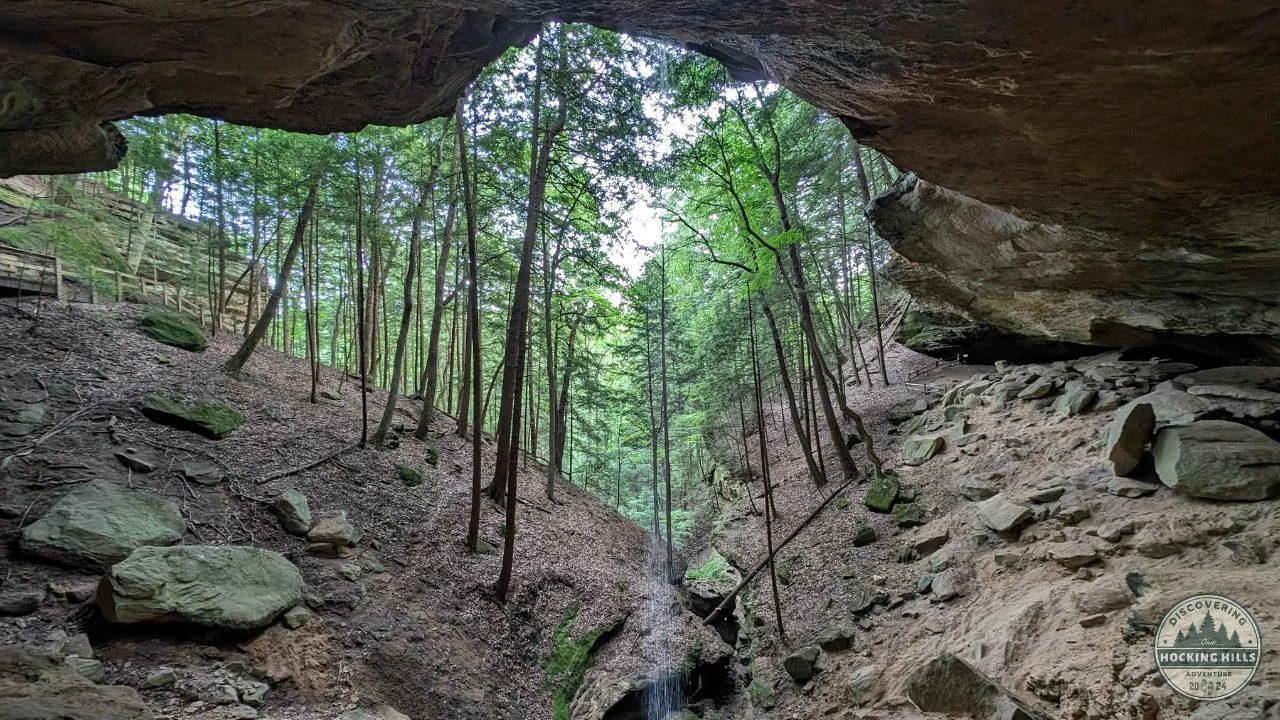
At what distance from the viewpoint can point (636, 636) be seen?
28.1 ft

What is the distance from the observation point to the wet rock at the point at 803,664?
267 inches

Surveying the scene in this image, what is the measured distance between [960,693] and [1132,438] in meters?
4.10

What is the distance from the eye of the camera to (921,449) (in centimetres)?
1002

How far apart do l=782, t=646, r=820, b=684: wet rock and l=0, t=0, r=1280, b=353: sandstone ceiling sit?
22.0ft

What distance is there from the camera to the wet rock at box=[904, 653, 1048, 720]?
4098mm

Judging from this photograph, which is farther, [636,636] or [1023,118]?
[636,636]

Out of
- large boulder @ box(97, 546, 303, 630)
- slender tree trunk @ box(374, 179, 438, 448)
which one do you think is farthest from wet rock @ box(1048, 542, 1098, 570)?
slender tree trunk @ box(374, 179, 438, 448)

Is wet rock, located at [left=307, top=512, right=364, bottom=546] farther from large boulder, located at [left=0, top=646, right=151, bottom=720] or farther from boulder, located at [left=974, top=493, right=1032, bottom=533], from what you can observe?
boulder, located at [left=974, top=493, right=1032, bottom=533]

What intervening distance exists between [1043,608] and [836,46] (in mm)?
5939

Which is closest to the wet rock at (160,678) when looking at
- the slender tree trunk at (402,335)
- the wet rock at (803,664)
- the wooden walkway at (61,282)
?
the slender tree trunk at (402,335)

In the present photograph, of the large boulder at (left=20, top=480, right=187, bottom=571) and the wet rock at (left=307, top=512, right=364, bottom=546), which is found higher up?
the large boulder at (left=20, top=480, right=187, bottom=571)

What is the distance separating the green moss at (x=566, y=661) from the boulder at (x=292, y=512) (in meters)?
4.23

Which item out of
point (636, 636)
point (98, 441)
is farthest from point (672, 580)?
point (98, 441)

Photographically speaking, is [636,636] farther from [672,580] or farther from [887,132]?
[887,132]
